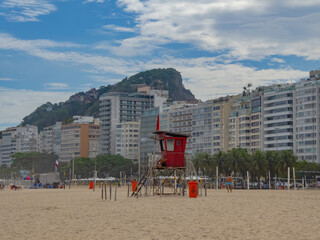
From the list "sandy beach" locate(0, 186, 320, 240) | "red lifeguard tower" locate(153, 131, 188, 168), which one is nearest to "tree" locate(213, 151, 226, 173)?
"red lifeguard tower" locate(153, 131, 188, 168)

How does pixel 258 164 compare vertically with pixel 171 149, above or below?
above

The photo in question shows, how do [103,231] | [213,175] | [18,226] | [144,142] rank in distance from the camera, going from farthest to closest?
[144,142] → [213,175] → [18,226] → [103,231]

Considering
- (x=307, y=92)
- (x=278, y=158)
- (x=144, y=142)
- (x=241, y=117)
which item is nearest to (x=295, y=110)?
(x=307, y=92)

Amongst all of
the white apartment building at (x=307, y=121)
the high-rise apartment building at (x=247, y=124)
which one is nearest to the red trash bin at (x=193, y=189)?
the white apartment building at (x=307, y=121)

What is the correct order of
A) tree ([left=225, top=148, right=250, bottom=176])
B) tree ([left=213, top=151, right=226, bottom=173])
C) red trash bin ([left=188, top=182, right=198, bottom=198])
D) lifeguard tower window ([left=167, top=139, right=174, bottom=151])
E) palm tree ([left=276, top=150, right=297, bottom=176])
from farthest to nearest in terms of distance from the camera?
tree ([left=213, top=151, right=226, bottom=173]) → tree ([left=225, top=148, right=250, bottom=176]) → palm tree ([left=276, top=150, right=297, bottom=176]) → lifeguard tower window ([left=167, top=139, right=174, bottom=151]) → red trash bin ([left=188, top=182, right=198, bottom=198])

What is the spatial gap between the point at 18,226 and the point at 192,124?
155 m

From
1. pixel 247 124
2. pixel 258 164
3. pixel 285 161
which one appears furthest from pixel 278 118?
pixel 285 161

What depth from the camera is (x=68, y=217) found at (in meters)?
24.5

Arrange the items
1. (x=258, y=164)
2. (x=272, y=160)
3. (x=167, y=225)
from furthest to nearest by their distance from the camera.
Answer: (x=258, y=164) < (x=272, y=160) < (x=167, y=225)

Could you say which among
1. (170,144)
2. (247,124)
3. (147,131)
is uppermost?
(147,131)

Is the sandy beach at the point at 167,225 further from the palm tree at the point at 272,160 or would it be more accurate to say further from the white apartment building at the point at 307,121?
the white apartment building at the point at 307,121

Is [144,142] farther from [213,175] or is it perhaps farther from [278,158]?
[278,158]

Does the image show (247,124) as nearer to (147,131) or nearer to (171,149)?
(147,131)

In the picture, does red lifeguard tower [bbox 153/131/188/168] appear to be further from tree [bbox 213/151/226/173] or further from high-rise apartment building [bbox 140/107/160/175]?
high-rise apartment building [bbox 140/107/160/175]
